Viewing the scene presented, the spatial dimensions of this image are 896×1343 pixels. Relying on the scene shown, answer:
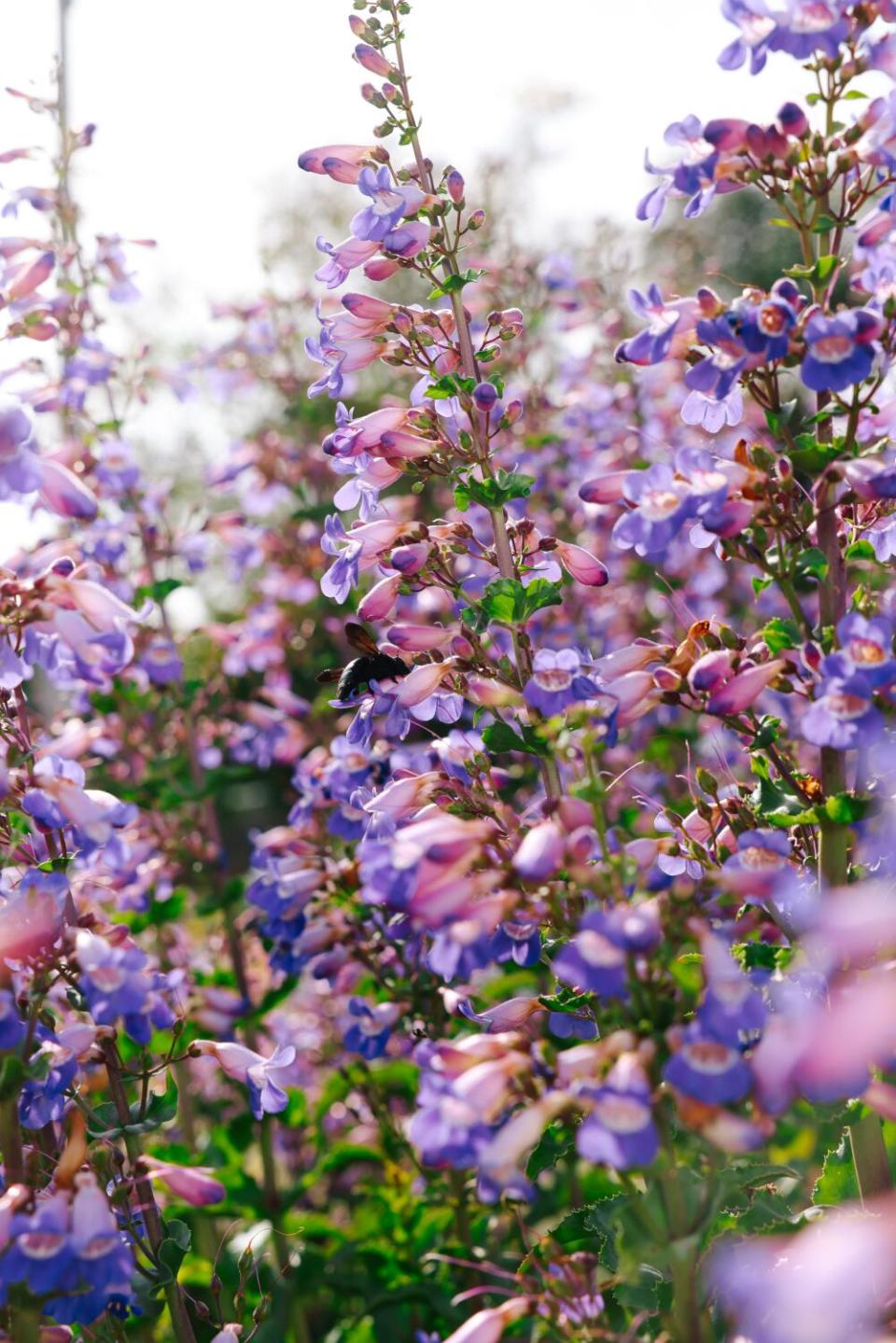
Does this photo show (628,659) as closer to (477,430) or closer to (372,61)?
(477,430)

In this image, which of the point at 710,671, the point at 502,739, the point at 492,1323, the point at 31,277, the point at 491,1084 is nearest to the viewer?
the point at 491,1084

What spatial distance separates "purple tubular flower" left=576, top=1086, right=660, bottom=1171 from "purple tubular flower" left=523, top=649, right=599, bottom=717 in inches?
31.2

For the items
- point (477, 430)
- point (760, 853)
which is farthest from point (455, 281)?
point (760, 853)

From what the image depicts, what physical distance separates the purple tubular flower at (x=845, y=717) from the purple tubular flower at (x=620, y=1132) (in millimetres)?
704

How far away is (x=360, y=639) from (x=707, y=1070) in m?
1.45

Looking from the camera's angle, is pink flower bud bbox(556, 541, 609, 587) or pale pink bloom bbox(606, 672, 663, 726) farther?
pink flower bud bbox(556, 541, 609, 587)

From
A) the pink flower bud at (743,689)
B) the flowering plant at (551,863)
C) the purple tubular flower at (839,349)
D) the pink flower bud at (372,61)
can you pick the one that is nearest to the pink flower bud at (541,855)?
the flowering plant at (551,863)

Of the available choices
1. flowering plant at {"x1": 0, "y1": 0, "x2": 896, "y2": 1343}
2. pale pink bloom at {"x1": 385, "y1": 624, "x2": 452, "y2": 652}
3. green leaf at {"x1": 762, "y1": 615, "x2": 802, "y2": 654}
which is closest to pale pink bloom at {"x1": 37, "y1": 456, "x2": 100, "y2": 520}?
flowering plant at {"x1": 0, "y1": 0, "x2": 896, "y2": 1343}

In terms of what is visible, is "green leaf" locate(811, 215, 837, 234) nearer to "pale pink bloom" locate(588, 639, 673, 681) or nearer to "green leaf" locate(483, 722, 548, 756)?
"pale pink bloom" locate(588, 639, 673, 681)

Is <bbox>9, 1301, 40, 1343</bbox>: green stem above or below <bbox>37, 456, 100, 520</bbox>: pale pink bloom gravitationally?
below

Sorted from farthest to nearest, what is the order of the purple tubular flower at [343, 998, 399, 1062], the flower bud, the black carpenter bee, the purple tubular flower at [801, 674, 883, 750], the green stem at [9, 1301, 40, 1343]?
the purple tubular flower at [343, 998, 399, 1062], the black carpenter bee, the flower bud, the green stem at [9, 1301, 40, 1343], the purple tubular flower at [801, 674, 883, 750]

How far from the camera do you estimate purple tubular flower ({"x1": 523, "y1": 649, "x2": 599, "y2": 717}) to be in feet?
7.41

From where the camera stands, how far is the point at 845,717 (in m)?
2.03

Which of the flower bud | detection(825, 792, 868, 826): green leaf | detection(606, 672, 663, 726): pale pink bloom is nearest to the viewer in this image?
detection(825, 792, 868, 826): green leaf
